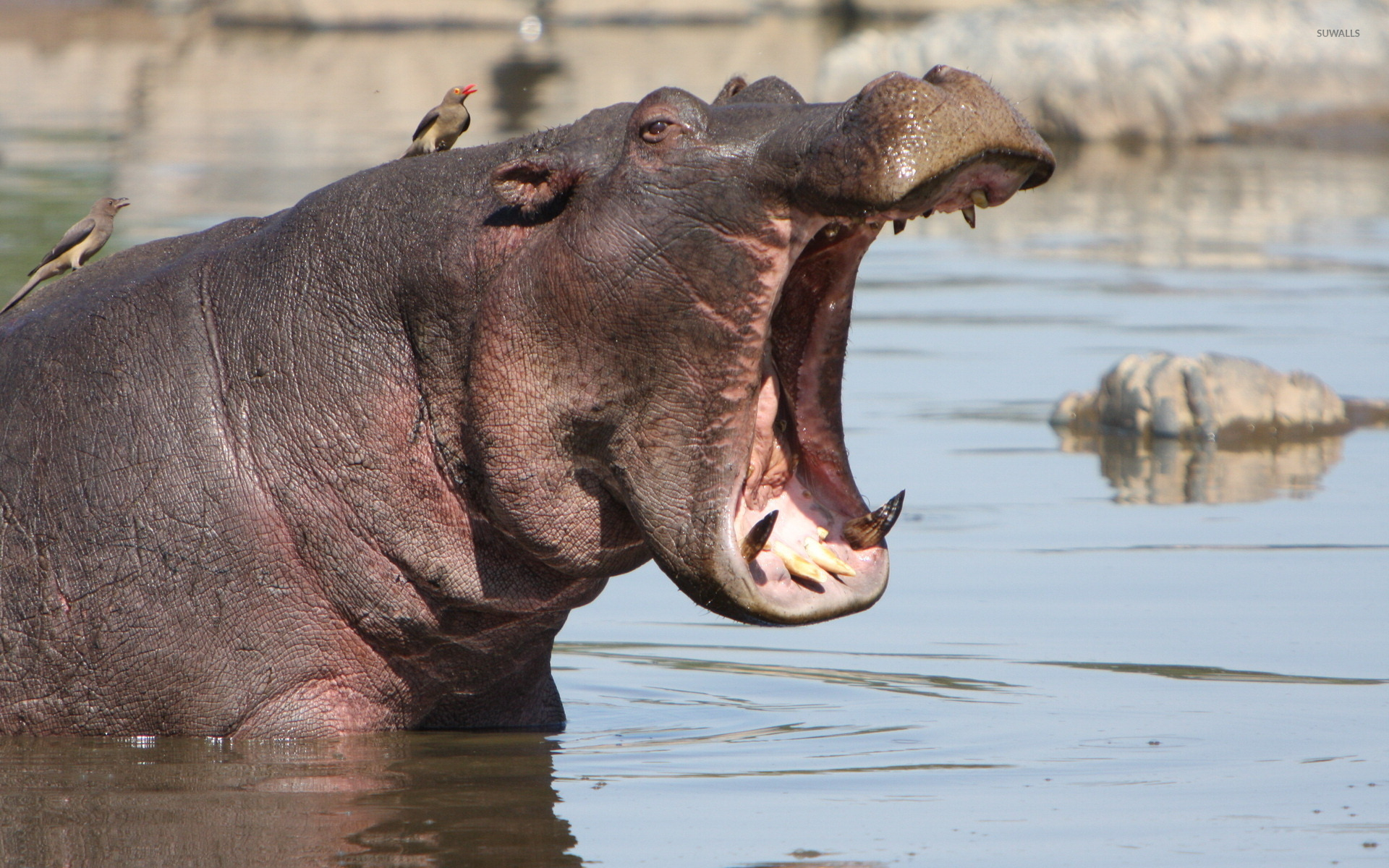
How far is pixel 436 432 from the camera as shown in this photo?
15.7 feet

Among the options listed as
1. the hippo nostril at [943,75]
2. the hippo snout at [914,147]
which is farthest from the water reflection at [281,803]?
the hippo nostril at [943,75]

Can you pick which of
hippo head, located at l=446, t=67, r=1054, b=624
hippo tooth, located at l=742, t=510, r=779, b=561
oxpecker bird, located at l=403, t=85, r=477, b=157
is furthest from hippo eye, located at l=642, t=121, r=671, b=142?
oxpecker bird, located at l=403, t=85, r=477, b=157

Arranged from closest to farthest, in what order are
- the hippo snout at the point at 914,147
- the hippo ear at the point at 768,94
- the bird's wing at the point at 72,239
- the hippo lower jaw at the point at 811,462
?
the hippo snout at the point at 914,147
the hippo lower jaw at the point at 811,462
the hippo ear at the point at 768,94
the bird's wing at the point at 72,239

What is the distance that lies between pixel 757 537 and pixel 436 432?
789mm

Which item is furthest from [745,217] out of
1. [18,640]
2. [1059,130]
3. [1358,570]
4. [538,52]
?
[538,52]

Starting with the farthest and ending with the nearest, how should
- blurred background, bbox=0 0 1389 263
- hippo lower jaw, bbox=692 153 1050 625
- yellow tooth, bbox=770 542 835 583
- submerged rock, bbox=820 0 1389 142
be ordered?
submerged rock, bbox=820 0 1389 142 < blurred background, bbox=0 0 1389 263 < yellow tooth, bbox=770 542 835 583 < hippo lower jaw, bbox=692 153 1050 625

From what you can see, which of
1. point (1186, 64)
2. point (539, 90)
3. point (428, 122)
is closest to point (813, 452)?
point (428, 122)

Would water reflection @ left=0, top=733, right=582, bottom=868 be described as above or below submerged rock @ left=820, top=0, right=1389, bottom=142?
below

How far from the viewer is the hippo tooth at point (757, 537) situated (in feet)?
14.7

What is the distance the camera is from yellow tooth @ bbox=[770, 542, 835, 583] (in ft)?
15.0

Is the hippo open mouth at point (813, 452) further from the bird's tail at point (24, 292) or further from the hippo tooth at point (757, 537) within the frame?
the bird's tail at point (24, 292)

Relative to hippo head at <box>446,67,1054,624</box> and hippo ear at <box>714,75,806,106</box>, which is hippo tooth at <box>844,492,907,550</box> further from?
hippo ear at <box>714,75,806,106</box>

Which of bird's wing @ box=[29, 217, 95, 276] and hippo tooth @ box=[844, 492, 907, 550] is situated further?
bird's wing @ box=[29, 217, 95, 276]

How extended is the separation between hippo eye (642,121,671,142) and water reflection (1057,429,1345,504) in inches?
165
